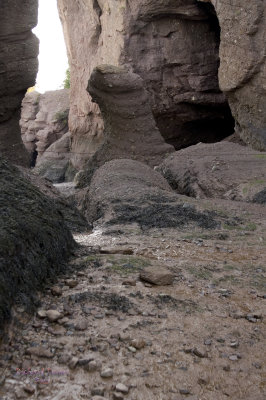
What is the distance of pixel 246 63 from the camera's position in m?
10.3

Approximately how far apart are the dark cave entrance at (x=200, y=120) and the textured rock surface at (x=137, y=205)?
8.31m

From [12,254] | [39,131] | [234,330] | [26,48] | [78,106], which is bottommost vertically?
[39,131]

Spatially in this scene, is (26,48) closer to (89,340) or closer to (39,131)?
(89,340)

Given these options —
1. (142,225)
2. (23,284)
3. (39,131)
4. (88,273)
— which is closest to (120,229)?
(142,225)

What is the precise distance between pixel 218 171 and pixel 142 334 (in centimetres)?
478

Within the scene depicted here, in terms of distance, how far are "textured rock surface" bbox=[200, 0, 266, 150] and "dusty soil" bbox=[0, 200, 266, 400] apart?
7.77 meters

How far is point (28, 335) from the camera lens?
6.73ft

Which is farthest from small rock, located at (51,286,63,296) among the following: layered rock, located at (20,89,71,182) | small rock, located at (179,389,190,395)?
layered rock, located at (20,89,71,182)

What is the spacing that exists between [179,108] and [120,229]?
34.6 feet

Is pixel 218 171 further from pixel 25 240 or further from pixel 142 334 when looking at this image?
pixel 142 334

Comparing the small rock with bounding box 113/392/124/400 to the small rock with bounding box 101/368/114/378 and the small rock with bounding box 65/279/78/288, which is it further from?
the small rock with bounding box 65/279/78/288

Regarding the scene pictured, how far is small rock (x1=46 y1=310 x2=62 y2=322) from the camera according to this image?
2.21m

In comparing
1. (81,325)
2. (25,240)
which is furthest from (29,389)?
(25,240)

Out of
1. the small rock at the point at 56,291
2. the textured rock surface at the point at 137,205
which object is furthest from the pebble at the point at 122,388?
the textured rock surface at the point at 137,205
